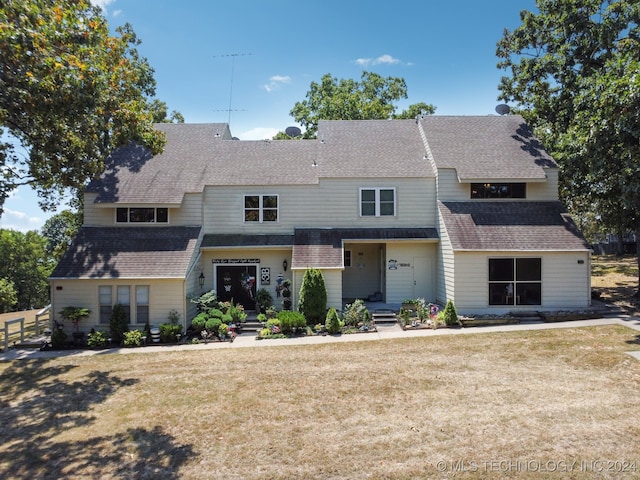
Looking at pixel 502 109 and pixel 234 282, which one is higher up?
pixel 502 109

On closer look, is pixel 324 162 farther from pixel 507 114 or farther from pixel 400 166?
Answer: pixel 507 114

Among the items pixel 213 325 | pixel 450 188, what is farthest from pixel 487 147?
pixel 213 325

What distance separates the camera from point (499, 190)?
17.9m

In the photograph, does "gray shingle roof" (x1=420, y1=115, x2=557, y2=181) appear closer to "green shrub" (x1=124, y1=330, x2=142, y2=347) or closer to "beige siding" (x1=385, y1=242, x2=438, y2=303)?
"beige siding" (x1=385, y1=242, x2=438, y2=303)

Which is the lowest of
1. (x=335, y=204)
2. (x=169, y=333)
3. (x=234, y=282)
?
(x=169, y=333)

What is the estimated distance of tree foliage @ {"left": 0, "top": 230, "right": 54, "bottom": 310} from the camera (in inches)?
1773

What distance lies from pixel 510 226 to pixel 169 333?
47.6 ft

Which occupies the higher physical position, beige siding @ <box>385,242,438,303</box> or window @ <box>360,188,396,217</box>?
window @ <box>360,188,396,217</box>

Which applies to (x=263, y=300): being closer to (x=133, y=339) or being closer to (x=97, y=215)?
(x=133, y=339)

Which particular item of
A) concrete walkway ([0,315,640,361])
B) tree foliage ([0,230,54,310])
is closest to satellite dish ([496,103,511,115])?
concrete walkway ([0,315,640,361])

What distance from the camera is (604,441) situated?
649 centimetres

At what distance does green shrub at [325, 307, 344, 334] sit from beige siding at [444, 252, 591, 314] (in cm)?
493

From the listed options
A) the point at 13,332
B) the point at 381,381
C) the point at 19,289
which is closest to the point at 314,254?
the point at 381,381

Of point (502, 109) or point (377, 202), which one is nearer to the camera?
point (377, 202)
